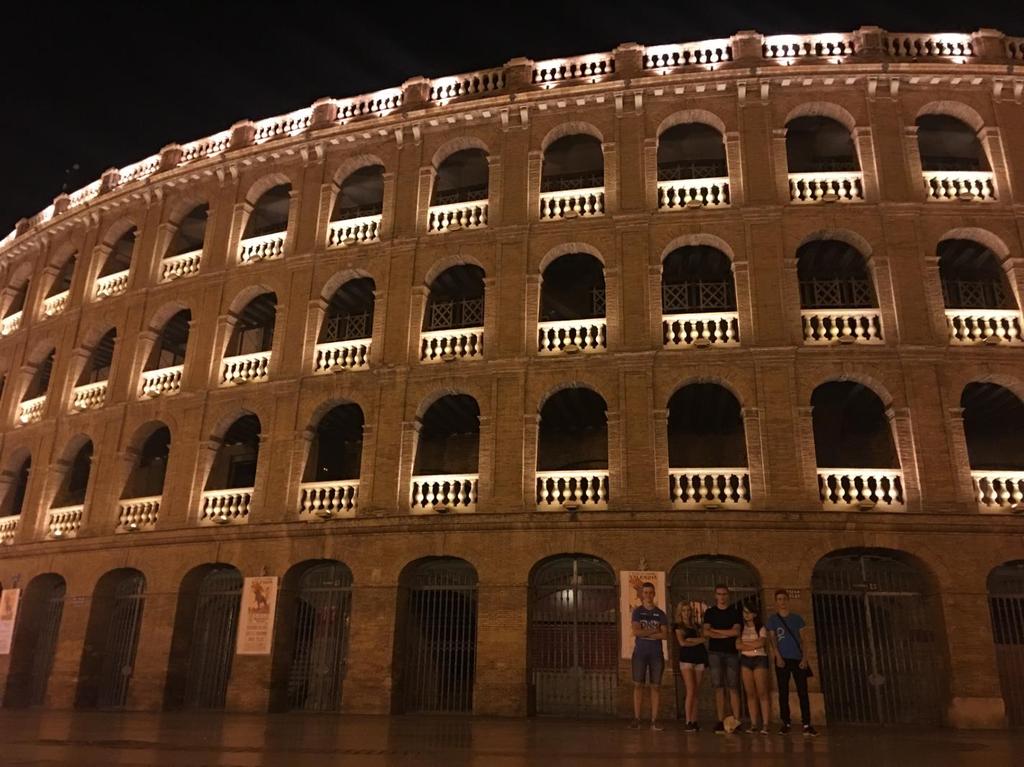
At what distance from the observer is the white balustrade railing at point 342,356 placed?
18875 mm

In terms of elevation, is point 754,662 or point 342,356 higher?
point 342,356

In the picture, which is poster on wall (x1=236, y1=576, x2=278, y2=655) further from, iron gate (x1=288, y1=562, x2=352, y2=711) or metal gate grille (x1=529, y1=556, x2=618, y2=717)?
metal gate grille (x1=529, y1=556, x2=618, y2=717)

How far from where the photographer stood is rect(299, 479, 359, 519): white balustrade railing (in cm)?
1772

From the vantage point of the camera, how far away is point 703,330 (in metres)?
17.5

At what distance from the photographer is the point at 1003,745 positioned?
1071 centimetres

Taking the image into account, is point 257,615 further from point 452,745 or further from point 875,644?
point 875,644

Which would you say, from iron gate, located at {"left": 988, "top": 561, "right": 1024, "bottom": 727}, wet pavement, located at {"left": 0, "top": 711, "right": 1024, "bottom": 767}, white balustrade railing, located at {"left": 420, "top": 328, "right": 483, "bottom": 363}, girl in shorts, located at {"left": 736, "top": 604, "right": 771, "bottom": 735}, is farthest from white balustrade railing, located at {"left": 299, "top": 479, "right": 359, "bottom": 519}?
iron gate, located at {"left": 988, "top": 561, "right": 1024, "bottom": 727}

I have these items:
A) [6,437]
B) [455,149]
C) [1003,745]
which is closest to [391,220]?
[455,149]

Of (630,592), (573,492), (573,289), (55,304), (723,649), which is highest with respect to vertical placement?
(55,304)

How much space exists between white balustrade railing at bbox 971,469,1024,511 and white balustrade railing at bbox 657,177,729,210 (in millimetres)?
8008

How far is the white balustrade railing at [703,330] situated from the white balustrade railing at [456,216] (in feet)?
17.9

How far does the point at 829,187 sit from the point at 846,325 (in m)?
3.48

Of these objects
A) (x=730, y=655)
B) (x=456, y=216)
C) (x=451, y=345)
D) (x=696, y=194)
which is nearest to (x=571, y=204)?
(x=456, y=216)

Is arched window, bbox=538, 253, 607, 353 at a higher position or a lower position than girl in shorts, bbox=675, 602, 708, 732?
higher
